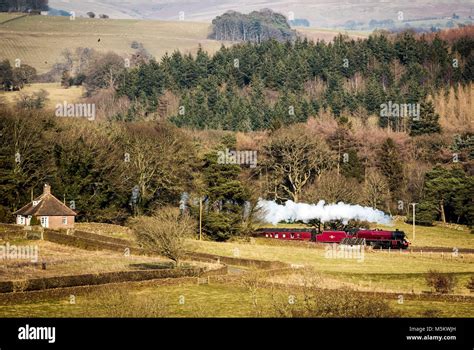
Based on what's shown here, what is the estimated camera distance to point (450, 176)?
4783 inches

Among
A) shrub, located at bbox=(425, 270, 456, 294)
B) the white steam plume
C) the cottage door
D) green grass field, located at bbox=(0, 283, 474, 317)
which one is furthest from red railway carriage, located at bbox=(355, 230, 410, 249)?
green grass field, located at bbox=(0, 283, 474, 317)

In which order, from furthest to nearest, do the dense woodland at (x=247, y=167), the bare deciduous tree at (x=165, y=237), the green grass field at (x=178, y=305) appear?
1. the dense woodland at (x=247, y=167)
2. the bare deciduous tree at (x=165, y=237)
3. the green grass field at (x=178, y=305)

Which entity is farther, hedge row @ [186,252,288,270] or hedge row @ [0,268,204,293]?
hedge row @ [186,252,288,270]

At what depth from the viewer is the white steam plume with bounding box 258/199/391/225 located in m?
107

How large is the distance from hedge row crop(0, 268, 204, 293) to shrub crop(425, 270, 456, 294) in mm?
16237

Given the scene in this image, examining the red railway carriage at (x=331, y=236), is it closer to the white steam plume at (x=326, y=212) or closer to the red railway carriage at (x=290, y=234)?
the red railway carriage at (x=290, y=234)

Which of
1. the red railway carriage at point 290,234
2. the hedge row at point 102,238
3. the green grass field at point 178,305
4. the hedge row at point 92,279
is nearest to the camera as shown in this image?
the green grass field at point 178,305

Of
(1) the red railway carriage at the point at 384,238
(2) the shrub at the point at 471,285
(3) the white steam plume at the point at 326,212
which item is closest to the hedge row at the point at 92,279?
(2) the shrub at the point at 471,285

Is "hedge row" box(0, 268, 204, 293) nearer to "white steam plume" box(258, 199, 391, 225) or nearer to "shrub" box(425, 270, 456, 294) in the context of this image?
"shrub" box(425, 270, 456, 294)

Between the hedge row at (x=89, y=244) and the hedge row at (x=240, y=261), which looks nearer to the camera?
the hedge row at (x=240, y=261)

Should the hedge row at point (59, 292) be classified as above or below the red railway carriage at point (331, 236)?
above

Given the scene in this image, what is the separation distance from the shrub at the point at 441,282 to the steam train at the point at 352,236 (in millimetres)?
24840

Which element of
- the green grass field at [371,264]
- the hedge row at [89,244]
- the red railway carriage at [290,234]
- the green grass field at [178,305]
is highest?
the green grass field at [178,305]

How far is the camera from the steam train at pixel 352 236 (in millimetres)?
97500
